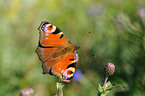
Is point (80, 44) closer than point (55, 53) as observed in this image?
No

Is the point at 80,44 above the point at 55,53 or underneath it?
underneath

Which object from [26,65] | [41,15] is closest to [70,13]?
[41,15]

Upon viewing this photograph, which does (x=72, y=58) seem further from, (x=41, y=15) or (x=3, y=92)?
(x=41, y=15)

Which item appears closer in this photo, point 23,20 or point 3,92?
point 3,92

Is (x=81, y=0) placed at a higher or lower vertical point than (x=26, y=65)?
higher

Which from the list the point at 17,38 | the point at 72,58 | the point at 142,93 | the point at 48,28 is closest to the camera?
the point at 72,58
